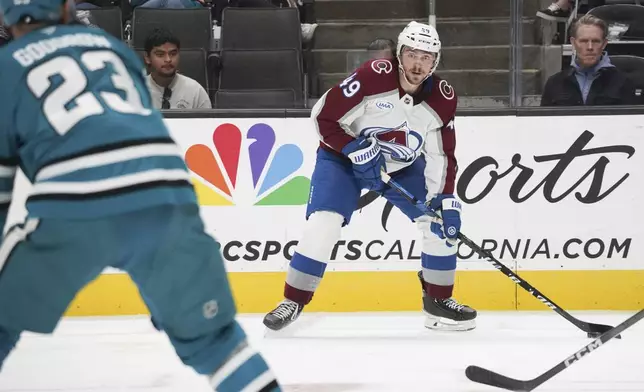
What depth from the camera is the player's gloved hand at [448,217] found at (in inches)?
145

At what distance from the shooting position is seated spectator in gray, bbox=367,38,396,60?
423cm

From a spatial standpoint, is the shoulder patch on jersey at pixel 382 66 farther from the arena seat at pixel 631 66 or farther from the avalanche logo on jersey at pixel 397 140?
the arena seat at pixel 631 66

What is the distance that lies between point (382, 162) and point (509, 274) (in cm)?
64

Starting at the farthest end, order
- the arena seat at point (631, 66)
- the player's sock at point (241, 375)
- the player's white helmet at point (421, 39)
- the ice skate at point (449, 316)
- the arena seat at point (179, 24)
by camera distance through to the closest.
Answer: the arena seat at point (179, 24) < the arena seat at point (631, 66) < the ice skate at point (449, 316) < the player's white helmet at point (421, 39) < the player's sock at point (241, 375)

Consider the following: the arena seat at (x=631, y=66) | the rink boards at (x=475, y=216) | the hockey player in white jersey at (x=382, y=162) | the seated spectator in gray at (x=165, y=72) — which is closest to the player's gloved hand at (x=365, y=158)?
the hockey player in white jersey at (x=382, y=162)

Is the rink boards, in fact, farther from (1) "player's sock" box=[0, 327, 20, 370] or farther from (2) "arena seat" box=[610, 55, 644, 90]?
(1) "player's sock" box=[0, 327, 20, 370]

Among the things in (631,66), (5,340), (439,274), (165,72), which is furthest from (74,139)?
(631,66)

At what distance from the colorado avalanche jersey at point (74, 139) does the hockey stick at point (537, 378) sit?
1468 millimetres

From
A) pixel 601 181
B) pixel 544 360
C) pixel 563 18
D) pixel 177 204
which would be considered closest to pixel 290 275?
pixel 544 360

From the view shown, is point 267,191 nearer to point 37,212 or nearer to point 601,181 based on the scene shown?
point 601,181

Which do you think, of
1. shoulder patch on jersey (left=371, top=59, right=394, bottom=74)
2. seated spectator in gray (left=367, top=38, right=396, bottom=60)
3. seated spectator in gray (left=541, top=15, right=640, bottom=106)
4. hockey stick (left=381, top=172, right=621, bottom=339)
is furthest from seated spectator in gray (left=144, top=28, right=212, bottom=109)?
seated spectator in gray (left=541, top=15, right=640, bottom=106)

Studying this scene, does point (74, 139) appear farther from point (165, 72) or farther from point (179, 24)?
point (179, 24)

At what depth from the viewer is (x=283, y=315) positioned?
3742mm

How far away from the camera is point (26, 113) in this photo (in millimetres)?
1734
